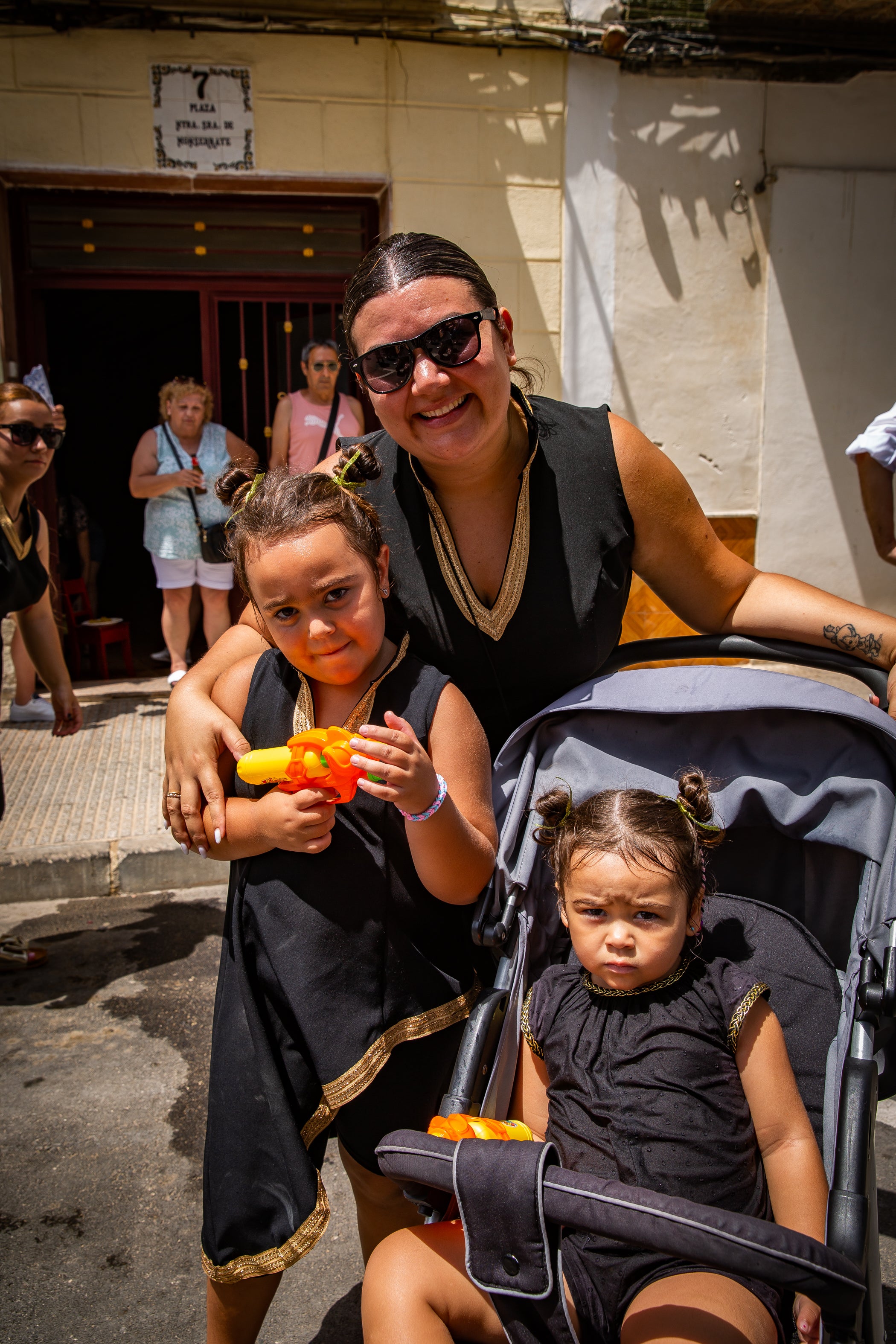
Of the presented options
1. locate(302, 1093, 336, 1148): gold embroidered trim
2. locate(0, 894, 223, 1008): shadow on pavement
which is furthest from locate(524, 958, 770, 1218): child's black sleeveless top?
locate(0, 894, 223, 1008): shadow on pavement

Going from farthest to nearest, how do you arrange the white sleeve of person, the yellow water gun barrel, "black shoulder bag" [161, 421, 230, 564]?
"black shoulder bag" [161, 421, 230, 564] → the white sleeve of person → the yellow water gun barrel

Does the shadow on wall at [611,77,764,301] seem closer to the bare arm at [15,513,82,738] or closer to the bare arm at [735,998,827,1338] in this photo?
the bare arm at [15,513,82,738]

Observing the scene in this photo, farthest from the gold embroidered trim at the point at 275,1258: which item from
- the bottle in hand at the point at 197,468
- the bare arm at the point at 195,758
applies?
the bottle in hand at the point at 197,468

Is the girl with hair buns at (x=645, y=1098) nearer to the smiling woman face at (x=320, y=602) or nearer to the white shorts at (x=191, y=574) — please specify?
the smiling woman face at (x=320, y=602)

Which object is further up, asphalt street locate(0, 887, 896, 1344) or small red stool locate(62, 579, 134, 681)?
small red stool locate(62, 579, 134, 681)

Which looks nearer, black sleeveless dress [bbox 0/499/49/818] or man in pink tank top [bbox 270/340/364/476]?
black sleeveless dress [bbox 0/499/49/818]

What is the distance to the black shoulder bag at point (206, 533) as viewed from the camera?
585 centimetres

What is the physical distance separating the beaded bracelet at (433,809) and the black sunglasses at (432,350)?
2.45 ft

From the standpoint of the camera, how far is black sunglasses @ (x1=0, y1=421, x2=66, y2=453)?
11.3 feet

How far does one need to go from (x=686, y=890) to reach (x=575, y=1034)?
0.31 meters

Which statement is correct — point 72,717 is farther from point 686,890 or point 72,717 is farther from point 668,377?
point 668,377

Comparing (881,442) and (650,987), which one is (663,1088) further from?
(881,442)

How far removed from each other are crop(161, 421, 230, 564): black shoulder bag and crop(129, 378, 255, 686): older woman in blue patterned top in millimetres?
11

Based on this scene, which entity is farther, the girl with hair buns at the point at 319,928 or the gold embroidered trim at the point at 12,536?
the gold embroidered trim at the point at 12,536
